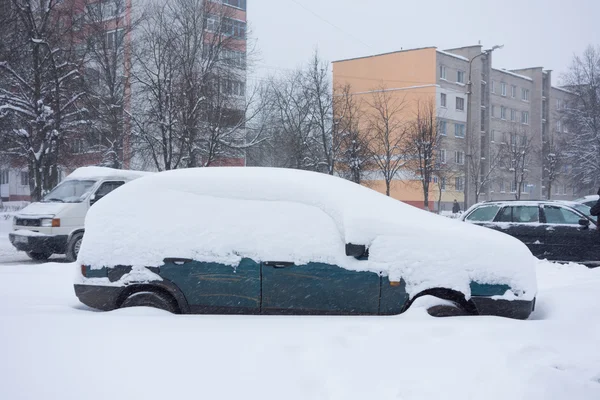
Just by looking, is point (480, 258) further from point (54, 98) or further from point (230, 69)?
point (230, 69)

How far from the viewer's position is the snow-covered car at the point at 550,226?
419 inches

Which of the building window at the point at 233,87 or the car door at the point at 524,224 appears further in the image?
the building window at the point at 233,87

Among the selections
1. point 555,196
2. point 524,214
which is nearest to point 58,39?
point 524,214

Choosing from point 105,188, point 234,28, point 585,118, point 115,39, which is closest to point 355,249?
point 105,188

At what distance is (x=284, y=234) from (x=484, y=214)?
27.5 ft

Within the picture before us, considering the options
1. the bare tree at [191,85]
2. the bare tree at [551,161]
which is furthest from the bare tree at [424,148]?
the bare tree at [551,161]

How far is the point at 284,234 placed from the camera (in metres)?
4.57

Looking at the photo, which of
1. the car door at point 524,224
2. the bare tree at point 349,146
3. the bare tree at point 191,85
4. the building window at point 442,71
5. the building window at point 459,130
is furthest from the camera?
the building window at point 459,130

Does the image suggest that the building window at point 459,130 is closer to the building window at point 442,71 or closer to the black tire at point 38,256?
the building window at point 442,71

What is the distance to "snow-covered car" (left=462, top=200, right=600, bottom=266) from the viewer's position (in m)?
10.6

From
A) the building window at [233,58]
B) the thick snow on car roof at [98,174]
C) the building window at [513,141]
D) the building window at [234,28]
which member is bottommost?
the thick snow on car roof at [98,174]

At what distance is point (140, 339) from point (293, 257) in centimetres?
151

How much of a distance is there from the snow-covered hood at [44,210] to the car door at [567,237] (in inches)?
417

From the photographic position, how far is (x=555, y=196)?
214 ft
